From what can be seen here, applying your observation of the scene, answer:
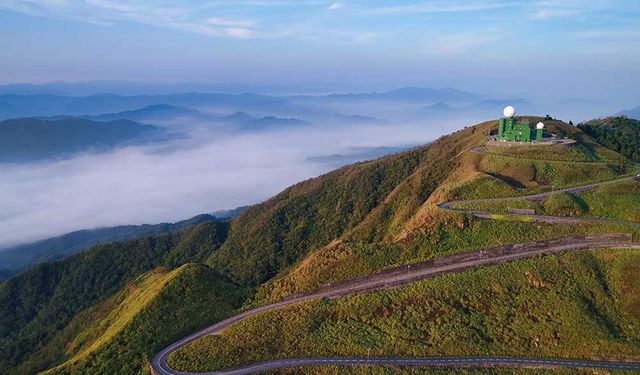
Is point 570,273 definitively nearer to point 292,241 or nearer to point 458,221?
point 458,221

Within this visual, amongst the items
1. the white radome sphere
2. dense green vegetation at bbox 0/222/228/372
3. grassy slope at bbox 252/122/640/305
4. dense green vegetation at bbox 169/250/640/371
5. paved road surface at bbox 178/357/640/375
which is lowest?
dense green vegetation at bbox 0/222/228/372

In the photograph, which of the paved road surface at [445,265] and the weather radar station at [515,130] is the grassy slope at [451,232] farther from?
the weather radar station at [515,130]

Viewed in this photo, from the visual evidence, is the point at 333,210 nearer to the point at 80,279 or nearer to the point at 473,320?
Answer: the point at 473,320

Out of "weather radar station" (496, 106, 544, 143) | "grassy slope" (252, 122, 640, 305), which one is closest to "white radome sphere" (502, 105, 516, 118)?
"weather radar station" (496, 106, 544, 143)

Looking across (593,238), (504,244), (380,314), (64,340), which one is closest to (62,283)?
(64,340)

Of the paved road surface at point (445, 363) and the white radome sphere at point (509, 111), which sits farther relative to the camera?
the white radome sphere at point (509, 111)

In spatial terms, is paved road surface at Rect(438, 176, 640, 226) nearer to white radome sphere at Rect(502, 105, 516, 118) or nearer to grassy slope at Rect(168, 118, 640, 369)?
grassy slope at Rect(168, 118, 640, 369)

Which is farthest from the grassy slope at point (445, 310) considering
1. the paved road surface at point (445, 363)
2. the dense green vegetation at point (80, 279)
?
the dense green vegetation at point (80, 279)
